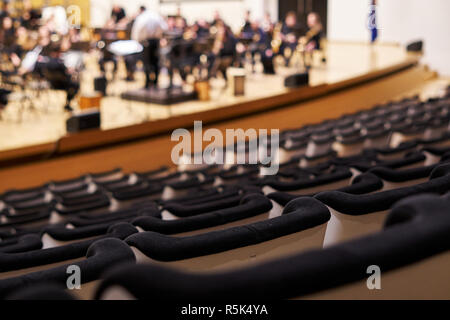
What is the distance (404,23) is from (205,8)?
5442 millimetres

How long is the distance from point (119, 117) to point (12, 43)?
283cm

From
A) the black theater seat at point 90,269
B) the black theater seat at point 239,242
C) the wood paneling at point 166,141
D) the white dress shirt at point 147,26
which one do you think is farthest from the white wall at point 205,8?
the black theater seat at point 90,269

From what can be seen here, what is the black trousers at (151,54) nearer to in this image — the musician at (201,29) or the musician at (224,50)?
the musician at (224,50)

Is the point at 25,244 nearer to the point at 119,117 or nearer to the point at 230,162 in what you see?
the point at 230,162

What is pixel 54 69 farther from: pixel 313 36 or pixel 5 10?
pixel 5 10

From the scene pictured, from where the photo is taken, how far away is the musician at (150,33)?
20.7 ft

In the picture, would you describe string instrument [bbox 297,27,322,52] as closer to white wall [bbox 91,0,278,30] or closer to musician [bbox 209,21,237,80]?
musician [bbox 209,21,237,80]

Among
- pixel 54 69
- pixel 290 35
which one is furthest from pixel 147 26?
pixel 290 35

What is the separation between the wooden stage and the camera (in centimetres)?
486

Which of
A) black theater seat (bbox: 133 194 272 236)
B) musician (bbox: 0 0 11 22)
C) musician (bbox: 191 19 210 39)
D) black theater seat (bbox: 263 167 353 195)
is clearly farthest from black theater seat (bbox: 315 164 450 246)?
musician (bbox: 0 0 11 22)

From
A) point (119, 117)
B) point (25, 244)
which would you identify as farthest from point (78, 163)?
point (25, 244)

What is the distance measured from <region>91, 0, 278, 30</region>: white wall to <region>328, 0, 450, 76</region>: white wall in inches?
69.9

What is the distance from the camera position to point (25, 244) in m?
1.45

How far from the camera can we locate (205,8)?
14180 mm
